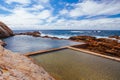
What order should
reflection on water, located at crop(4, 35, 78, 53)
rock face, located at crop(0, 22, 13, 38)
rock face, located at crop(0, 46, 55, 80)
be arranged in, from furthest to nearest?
rock face, located at crop(0, 22, 13, 38) → reflection on water, located at crop(4, 35, 78, 53) → rock face, located at crop(0, 46, 55, 80)

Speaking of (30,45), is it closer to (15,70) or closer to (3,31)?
(15,70)

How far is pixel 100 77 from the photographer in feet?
18.6

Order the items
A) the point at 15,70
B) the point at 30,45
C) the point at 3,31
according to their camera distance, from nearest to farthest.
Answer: the point at 15,70
the point at 30,45
the point at 3,31

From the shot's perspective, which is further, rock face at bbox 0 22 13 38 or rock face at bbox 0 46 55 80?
rock face at bbox 0 22 13 38

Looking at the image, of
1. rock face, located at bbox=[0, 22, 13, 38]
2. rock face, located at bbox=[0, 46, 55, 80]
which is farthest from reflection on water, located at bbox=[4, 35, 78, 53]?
rock face, located at bbox=[0, 46, 55, 80]

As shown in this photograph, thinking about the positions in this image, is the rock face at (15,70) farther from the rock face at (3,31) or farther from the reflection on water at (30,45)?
the rock face at (3,31)

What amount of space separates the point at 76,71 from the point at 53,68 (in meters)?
1.23

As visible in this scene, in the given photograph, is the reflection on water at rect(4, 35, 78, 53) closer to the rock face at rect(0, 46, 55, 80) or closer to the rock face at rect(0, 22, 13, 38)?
the rock face at rect(0, 22, 13, 38)

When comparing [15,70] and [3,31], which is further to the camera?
[3,31]

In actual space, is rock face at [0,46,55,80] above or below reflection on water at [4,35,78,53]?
above

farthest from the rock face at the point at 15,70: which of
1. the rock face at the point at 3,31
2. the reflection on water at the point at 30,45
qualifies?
the rock face at the point at 3,31

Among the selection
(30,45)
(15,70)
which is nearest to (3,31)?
(30,45)

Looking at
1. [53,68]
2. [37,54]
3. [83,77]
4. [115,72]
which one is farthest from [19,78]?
[37,54]

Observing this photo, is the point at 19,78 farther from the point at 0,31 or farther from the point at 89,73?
the point at 0,31
